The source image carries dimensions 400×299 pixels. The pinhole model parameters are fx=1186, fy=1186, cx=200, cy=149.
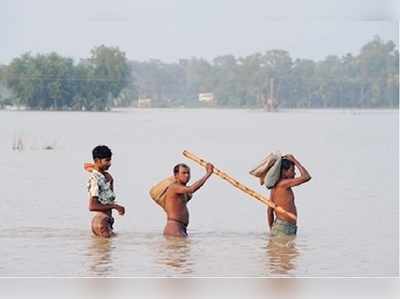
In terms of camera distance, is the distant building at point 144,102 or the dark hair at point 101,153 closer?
the dark hair at point 101,153

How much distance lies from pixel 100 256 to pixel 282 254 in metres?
0.78

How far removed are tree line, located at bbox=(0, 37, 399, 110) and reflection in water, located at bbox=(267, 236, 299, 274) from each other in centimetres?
102

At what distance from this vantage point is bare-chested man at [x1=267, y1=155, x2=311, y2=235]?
17.2ft

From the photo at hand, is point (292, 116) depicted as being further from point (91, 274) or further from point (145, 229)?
point (91, 274)

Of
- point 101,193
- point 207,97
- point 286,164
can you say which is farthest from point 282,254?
point 207,97

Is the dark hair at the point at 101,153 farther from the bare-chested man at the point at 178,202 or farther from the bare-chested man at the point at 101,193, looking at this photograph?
the bare-chested man at the point at 178,202

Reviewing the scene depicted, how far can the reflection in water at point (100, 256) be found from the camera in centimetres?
482

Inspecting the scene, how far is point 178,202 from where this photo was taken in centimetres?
526

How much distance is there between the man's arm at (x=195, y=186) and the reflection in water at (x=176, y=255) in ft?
0.79

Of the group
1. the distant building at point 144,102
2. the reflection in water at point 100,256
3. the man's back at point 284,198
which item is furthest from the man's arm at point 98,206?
the distant building at point 144,102

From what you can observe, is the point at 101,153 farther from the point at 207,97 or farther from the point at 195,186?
the point at 207,97

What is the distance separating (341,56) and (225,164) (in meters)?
0.85

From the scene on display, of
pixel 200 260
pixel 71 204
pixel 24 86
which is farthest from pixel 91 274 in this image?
pixel 24 86

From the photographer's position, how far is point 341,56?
6.09 meters
